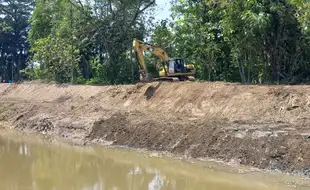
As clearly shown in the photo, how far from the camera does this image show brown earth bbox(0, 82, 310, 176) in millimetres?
12078

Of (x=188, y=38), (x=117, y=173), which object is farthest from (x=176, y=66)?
(x=117, y=173)

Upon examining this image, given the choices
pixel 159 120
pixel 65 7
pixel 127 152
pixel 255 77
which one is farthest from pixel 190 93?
pixel 65 7

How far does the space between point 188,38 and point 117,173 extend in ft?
54.6

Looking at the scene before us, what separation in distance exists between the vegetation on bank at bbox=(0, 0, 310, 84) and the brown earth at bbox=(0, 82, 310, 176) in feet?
15.3

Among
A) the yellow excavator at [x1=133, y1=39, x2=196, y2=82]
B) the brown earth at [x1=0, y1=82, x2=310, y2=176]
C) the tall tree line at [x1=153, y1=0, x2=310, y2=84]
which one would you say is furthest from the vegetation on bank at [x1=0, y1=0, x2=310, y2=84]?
the brown earth at [x1=0, y1=82, x2=310, y2=176]

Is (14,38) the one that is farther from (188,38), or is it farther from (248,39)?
(248,39)

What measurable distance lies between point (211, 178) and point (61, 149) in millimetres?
6863

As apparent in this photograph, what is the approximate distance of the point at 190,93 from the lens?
60.3 feet

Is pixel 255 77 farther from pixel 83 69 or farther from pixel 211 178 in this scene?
pixel 83 69

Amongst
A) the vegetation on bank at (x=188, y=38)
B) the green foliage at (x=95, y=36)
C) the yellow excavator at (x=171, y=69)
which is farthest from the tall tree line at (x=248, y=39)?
the green foliage at (x=95, y=36)

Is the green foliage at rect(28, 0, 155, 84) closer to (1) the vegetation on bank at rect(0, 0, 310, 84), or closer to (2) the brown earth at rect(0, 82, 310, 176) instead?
(1) the vegetation on bank at rect(0, 0, 310, 84)

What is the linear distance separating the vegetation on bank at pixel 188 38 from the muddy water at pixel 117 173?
9.63 meters

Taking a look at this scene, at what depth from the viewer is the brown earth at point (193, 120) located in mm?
12078

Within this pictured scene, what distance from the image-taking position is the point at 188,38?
2667cm
